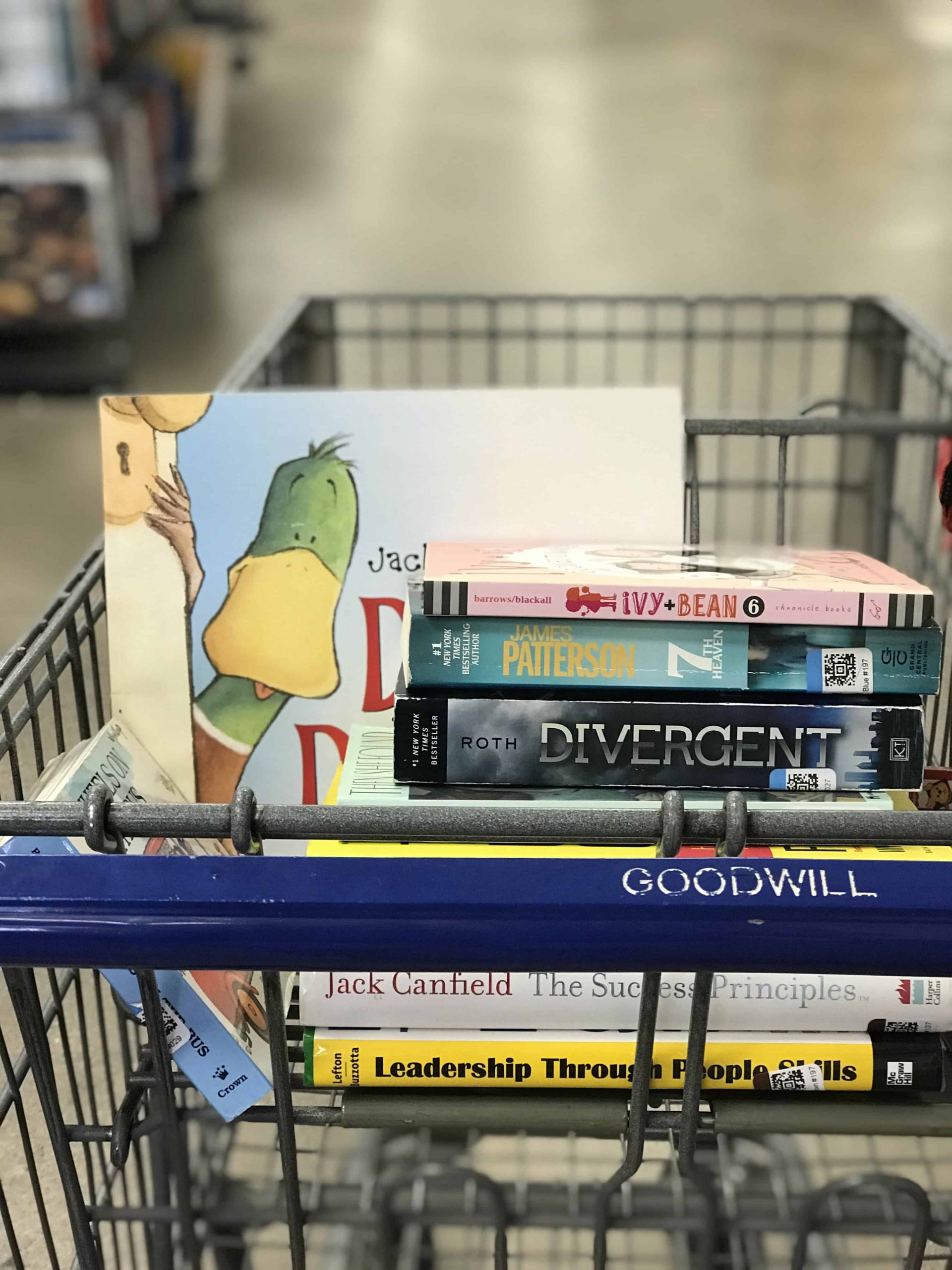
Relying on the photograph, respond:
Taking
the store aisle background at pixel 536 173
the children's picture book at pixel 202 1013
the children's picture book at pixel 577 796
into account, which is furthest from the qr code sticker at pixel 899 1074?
the store aisle background at pixel 536 173

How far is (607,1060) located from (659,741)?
19 centimetres

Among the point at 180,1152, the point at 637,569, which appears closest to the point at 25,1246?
the point at 180,1152

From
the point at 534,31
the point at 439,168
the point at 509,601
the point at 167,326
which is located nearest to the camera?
the point at 509,601

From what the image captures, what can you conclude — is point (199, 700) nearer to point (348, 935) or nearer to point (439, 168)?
point (348, 935)

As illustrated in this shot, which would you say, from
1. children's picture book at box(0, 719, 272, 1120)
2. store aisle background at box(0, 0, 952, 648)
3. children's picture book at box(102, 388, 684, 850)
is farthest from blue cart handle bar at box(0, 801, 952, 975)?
store aisle background at box(0, 0, 952, 648)

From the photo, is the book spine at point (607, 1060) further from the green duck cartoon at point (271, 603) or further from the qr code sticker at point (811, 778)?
the green duck cartoon at point (271, 603)

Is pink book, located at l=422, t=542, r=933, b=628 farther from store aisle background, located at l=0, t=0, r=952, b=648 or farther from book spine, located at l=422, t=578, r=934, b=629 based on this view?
store aisle background, located at l=0, t=0, r=952, b=648

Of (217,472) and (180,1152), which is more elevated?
(217,472)

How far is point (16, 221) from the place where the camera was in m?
4.39

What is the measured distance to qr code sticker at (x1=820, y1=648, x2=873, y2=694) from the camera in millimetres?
770

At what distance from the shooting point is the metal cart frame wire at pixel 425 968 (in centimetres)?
53

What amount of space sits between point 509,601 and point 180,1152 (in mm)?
394

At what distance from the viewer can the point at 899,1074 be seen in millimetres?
743

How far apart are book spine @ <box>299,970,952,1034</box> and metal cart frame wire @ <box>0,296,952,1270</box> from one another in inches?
2.0
